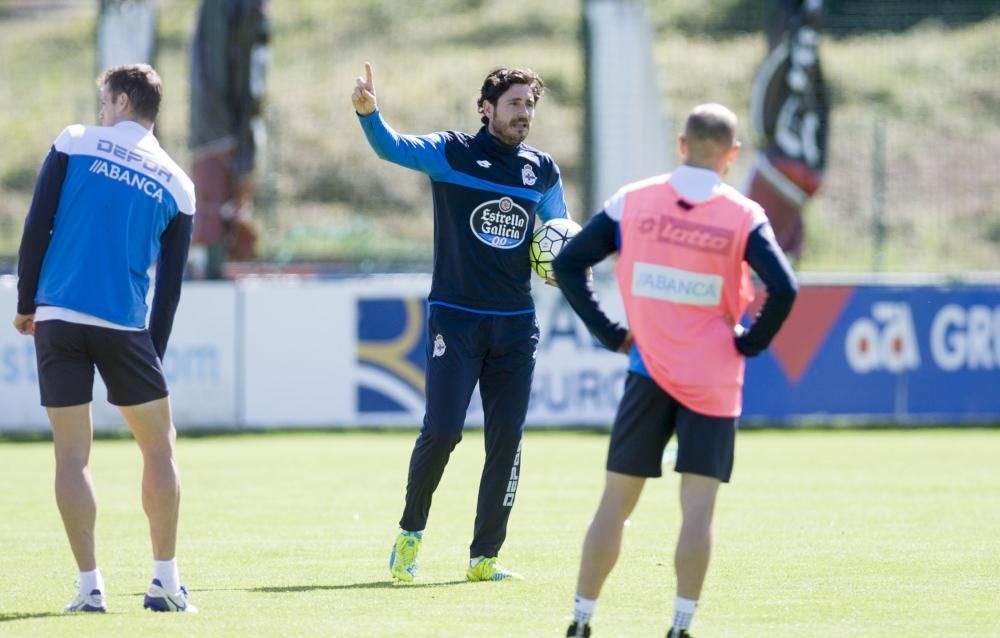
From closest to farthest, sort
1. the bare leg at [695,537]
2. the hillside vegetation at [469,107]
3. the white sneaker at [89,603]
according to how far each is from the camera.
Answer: the bare leg at [695,537], the white sneaker at [89,603], the hillside vegetation at [469,107]

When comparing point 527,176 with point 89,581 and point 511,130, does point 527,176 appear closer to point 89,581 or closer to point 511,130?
point 511,130

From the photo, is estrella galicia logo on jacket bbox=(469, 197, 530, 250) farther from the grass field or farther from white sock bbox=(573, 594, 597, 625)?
white sock bbox=(573, 594, 597, 625)

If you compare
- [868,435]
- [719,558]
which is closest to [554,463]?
[868,435]

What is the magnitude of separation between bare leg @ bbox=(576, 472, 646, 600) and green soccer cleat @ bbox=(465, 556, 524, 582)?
1.92 metres

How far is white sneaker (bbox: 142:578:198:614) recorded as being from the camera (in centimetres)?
723

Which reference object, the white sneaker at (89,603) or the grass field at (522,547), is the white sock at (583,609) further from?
the white sneaker at (89,603)

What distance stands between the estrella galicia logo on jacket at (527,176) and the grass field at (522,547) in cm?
189

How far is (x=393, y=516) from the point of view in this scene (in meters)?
11.0

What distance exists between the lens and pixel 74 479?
711cm

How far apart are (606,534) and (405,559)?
208 centimetres

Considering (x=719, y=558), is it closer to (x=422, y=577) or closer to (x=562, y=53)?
(x=422, y=577)

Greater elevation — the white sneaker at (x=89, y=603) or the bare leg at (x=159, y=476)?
the bare leg at (x=159, y=476)

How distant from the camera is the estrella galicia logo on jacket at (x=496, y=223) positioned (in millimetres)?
8398

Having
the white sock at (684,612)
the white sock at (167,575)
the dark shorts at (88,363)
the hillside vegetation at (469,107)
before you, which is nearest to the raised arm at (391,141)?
the dark shorts at (88,363)
